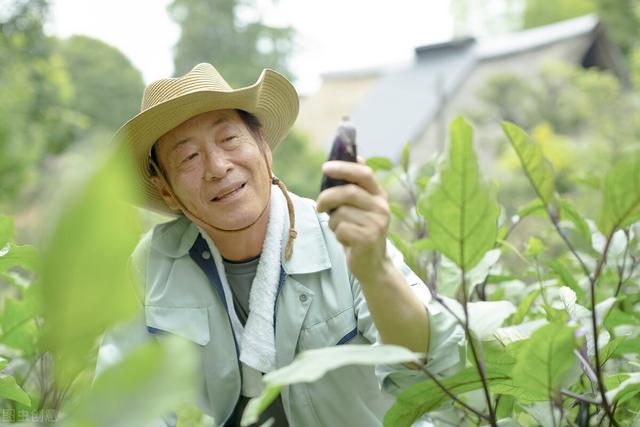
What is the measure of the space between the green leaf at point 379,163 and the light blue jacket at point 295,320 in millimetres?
169

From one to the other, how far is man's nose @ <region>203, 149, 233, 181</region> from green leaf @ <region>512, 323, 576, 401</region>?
85 cm

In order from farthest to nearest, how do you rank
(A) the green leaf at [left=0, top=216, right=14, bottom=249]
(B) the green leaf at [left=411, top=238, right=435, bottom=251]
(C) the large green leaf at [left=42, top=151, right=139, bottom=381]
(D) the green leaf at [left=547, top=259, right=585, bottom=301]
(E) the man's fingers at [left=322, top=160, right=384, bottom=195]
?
1. (D) the green leaf at [left=547, top=259, right=585, bottom=301]
2. (A) the green leaf at [left=0, top=216, right=14, bottom=249]
3. (E) the man's fingers at [left=322, top=160, right=384, bottom=195]
4. (B) the green leaf at [left=411, top=238, right=435, bottom=251]
5. (C) the large green leaf at [left=42, top=151, right=139, bottom=381]

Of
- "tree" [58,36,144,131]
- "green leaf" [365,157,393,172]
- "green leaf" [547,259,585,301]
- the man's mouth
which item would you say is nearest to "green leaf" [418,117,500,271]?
"green leaf" [547,259,585,301]

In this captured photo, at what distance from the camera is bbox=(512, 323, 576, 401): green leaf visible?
0.62m

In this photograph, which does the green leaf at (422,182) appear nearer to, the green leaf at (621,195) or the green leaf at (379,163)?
the green leaf at (379,163)

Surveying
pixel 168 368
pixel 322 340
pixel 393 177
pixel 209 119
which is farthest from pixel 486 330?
pixel 393 177

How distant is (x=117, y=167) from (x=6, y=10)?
1328 cm

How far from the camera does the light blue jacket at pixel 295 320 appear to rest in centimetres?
135

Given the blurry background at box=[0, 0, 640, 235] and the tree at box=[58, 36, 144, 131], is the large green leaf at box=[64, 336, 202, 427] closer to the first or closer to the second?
the blurry background at box=[0, 0, 640, 235]

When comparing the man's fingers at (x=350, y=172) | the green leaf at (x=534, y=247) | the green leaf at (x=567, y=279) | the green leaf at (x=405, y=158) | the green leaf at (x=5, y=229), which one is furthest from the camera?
the green leaf at (x=405, y=158)

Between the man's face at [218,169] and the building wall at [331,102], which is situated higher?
the man's face at [218,169]

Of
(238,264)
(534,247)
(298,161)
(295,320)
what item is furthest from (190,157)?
(298,161)

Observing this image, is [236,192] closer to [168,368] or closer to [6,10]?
[168,368]

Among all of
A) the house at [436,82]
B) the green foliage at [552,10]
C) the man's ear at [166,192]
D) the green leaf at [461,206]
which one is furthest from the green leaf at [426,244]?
the green foliage at [552,10]
